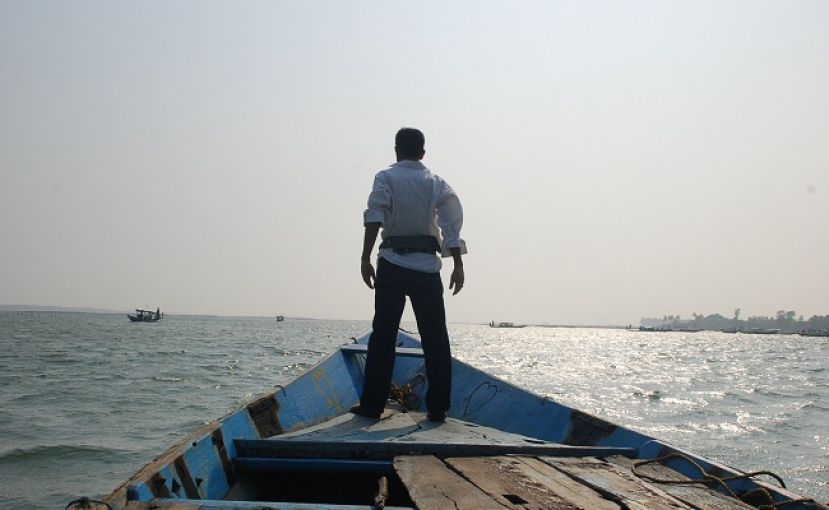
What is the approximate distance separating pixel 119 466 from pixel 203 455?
5.70 meters

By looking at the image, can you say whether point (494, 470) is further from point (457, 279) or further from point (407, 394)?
point (407, 394)

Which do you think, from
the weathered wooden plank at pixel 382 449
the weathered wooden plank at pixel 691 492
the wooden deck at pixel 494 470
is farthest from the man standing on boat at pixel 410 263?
the weathered wooden plank at pixel 691 492

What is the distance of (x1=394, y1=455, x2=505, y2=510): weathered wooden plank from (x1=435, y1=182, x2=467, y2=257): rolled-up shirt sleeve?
1584 millimetres

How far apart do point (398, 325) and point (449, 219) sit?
78 cm

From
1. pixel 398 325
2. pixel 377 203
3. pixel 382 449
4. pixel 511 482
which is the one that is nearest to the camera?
pixel 511 482

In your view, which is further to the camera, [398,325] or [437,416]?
[437,416]

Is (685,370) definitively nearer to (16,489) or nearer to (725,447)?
(725,447)

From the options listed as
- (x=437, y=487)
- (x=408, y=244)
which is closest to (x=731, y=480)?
(x=437, y=487)

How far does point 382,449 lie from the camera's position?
3.01 meters

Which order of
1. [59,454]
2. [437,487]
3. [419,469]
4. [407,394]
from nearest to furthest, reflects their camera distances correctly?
[437,487]
[419,469]
[407,394]
[59,454]

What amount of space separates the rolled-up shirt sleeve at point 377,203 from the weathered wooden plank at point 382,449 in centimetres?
141

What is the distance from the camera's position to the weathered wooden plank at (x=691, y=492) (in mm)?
2248

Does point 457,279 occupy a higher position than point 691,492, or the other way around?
point 457,279

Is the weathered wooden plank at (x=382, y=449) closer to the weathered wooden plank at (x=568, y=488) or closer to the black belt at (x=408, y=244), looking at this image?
the weathered wooden plank at (x=568, y=488)
